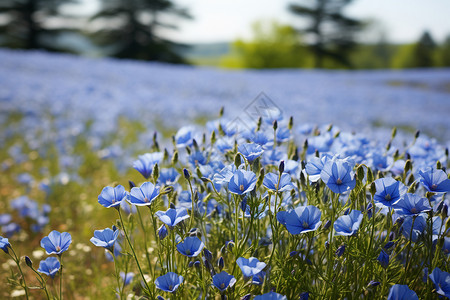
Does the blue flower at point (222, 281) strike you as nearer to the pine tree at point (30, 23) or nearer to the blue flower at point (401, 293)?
the blue flower at point (401, 293)

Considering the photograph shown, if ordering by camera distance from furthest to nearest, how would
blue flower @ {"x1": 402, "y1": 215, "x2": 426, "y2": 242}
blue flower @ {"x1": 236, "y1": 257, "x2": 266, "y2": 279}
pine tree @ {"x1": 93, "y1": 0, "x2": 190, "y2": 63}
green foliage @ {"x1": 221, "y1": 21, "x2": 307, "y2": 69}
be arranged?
green foliage @ {"x1": 221, "y1": 21, "x2": 307, "y2": 69}
pine tree @ {"x1": 93, "y1": 0, "x2": 190, "y2": 63}
blue flower @ {"x1": 402, "y1": 215, "x2": 426, "y2": 242}
blue flower @ {"x1": 236, "y1": 257, "x2": 266, "y2": 279}

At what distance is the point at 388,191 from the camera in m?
1.04

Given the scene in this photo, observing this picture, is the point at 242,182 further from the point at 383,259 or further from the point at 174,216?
the point at 383,259

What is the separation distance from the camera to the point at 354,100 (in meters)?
9.69

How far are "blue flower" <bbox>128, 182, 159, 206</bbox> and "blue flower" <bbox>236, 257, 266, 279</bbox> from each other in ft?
1.02

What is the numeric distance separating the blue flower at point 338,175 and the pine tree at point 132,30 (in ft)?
97.1

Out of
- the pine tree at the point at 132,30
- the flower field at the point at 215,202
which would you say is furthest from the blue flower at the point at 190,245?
the pine tree at the point at 132,30

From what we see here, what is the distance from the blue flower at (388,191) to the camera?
3.37 feet

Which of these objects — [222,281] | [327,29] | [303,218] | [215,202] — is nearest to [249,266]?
[222,281]

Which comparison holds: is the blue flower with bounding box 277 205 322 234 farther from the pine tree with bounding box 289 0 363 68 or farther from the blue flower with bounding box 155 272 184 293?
the pine tree with bounding box 289 0 363 68

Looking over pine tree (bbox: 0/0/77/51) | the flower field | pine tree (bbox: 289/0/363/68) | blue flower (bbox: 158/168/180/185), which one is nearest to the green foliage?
pine tree (bbox: 289/0/363/68)

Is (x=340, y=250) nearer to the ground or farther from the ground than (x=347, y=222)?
nearer to the ground

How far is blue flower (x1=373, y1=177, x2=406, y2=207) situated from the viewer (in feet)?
3.37

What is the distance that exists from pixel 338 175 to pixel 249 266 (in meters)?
0.37
